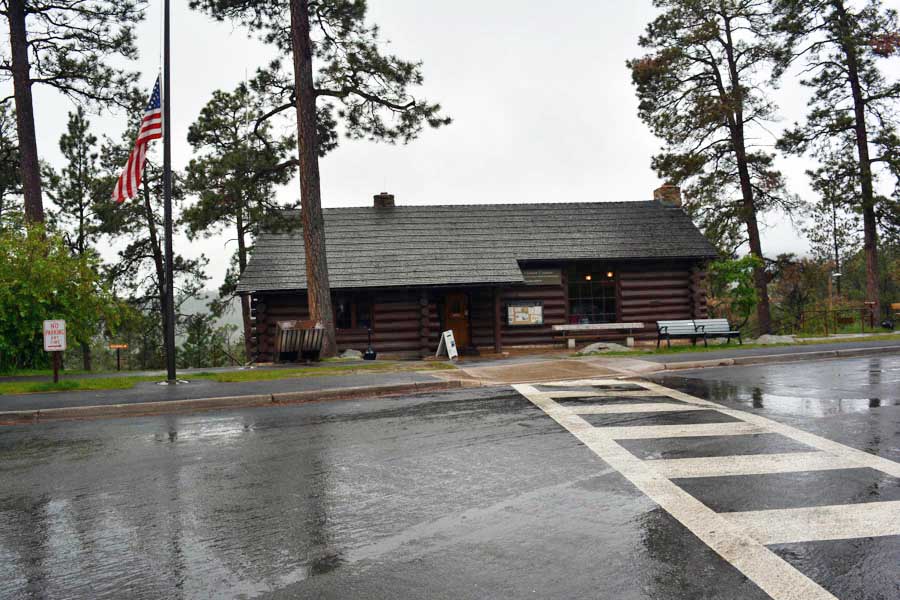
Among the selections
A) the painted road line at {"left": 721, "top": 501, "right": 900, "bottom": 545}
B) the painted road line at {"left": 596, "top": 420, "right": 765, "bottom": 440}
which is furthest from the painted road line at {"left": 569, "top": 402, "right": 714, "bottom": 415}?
the painted road line at {"left": 721, "top": 501, "right": 900, "bottom": 545}

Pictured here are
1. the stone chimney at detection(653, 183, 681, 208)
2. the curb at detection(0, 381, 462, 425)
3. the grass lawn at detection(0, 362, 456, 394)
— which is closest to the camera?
the curb at detection(0, 381, 462, 425)

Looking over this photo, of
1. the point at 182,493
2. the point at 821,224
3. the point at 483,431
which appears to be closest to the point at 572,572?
the point at 182,493

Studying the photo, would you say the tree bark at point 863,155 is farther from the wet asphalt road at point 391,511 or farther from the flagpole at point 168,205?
the flagpole at point 168,205

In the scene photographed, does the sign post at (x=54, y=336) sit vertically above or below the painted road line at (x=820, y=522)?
above

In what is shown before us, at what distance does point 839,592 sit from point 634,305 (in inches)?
869

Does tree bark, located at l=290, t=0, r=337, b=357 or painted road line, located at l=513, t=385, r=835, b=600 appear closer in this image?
painted road line, located at l=513, t=385, r=835, b=600

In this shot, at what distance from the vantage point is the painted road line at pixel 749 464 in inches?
213

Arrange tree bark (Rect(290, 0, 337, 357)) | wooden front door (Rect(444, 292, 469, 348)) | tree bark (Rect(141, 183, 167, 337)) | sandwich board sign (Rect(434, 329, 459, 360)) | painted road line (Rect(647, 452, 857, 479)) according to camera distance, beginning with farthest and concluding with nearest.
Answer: tree bark (Rect(141, 183, 167, 337)), wooden front door (Rect(444, 292, 469, 348)), sandwich board sign (Rect(434, 329, 459, 360)), tree bark (Rect(290, 0, 337, 357)), painted road line (Rect(647, 452, 857, 479))

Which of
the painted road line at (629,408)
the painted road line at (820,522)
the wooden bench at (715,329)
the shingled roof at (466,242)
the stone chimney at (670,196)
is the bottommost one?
the painted road line at (820,522)

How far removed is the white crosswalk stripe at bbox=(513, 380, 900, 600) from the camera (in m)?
3.59

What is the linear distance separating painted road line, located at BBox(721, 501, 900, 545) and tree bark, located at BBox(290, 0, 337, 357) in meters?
14.6

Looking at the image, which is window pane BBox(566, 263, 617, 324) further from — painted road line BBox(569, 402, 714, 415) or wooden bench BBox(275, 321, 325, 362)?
painted road line BBox(569, 402, 714, 415)

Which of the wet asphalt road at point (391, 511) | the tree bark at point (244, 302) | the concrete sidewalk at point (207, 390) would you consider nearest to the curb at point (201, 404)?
the concrete sidewalk at point (207, 390)

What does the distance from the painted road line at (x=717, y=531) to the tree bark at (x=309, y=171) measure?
41.0 feet
